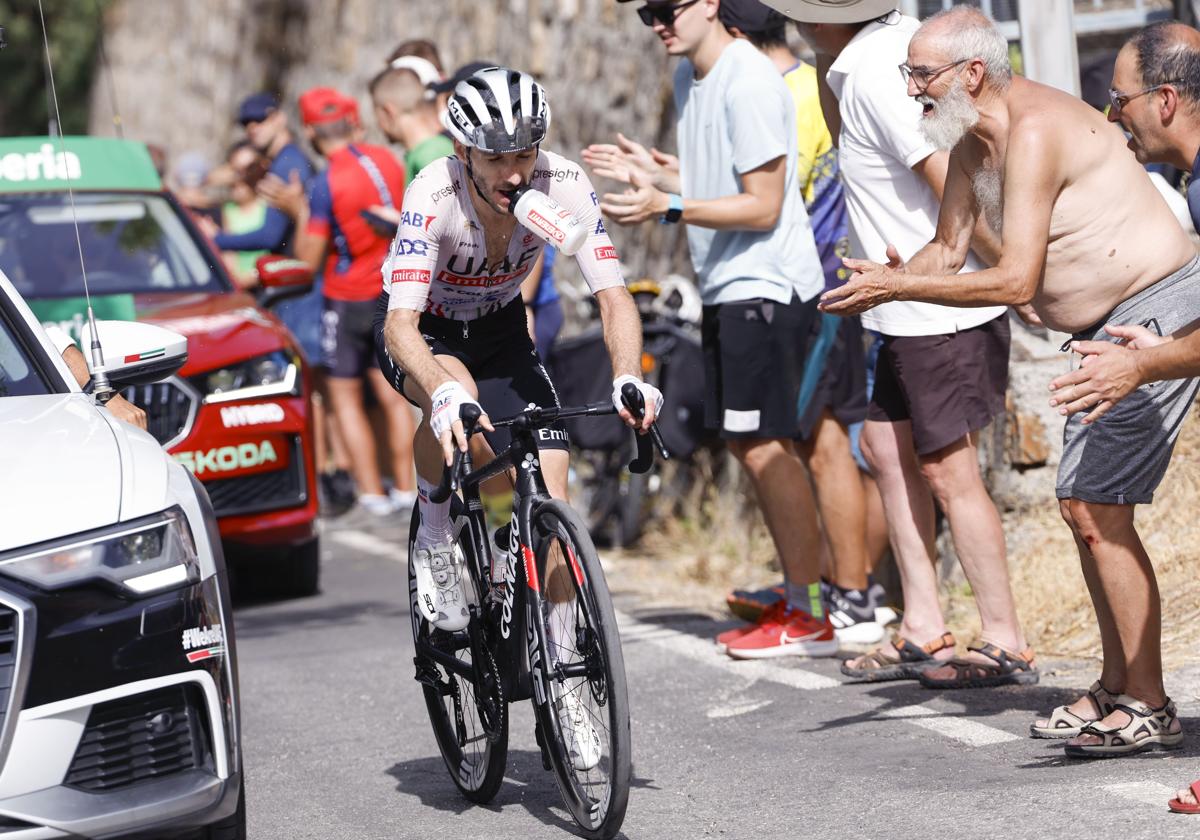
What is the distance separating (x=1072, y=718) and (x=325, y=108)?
755 centimetres

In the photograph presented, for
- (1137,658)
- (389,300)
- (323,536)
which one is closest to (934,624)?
(1137,658)

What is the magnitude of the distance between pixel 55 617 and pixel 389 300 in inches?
67.7

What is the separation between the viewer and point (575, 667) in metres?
4.81

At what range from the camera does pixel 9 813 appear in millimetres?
3820

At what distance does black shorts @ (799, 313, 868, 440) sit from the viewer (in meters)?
7.48

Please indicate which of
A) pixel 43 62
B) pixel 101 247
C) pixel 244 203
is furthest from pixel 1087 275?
pixel 43 62

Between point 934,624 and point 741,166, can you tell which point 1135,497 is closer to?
point 934,624

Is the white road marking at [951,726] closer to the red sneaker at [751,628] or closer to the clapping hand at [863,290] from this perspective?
the red sneaker at [751,628]

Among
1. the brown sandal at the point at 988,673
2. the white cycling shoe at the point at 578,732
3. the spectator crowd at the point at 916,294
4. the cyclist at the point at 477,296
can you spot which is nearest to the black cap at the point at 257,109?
the spectator crowd at the point at 916,294

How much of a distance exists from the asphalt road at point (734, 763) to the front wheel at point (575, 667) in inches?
8.8

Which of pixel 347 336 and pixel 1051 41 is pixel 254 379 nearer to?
pixel 347 336

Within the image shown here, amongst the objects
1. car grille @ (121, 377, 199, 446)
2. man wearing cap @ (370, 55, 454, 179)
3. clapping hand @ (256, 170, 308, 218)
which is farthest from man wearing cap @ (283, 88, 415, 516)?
car grille @ (121, 377, 199, 446)

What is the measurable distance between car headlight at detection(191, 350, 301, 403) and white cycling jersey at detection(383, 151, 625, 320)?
347 cm

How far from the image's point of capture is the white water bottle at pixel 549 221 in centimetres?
500
